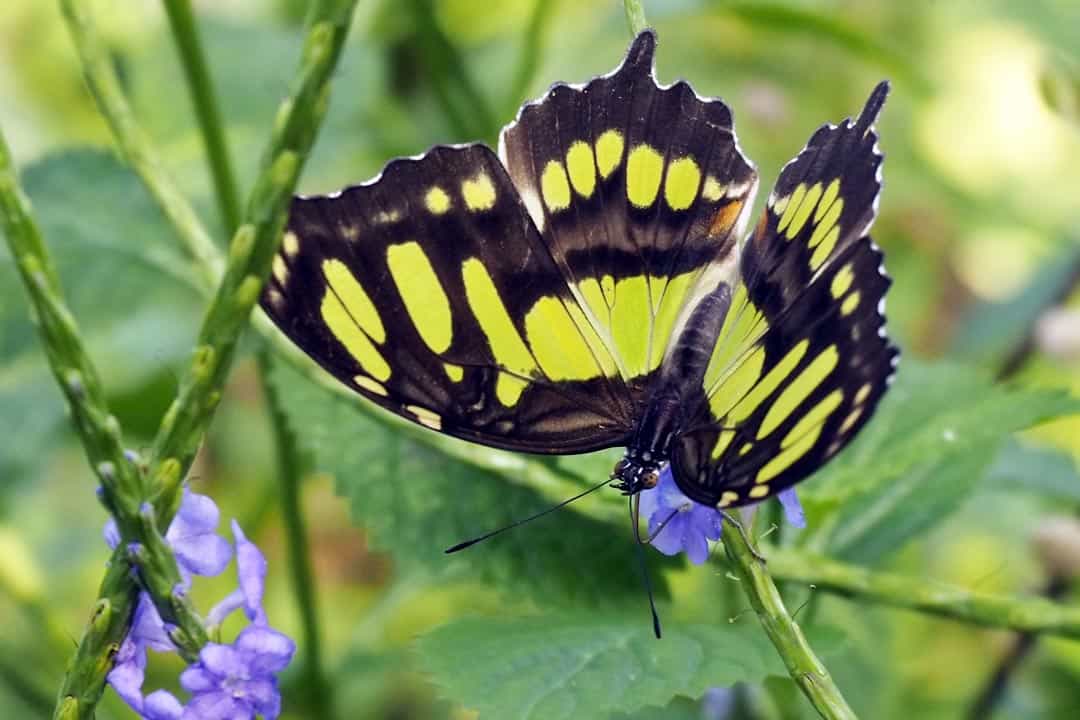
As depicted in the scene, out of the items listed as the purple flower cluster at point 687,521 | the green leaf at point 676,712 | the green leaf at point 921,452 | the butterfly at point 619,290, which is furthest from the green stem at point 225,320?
the green leaf at point 676,712

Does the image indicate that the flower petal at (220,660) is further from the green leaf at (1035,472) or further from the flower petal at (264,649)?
the green leaf at (1035,472)

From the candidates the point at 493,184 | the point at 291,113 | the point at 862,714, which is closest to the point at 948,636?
the point at 862,714

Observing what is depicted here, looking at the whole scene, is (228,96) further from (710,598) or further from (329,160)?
(710,598)

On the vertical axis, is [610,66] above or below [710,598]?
above

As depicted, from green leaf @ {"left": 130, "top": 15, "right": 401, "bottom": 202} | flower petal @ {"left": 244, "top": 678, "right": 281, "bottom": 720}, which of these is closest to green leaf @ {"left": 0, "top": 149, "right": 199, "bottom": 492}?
green leaf @ {"left": 130, "top": 15, "right": 401, "bottom": 202}

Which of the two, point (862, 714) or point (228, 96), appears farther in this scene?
point (228, 96)

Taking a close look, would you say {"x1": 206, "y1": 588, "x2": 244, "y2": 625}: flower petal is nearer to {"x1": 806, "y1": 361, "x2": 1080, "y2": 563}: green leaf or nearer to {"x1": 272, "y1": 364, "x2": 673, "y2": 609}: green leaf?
{"x1": 272, "y1": 364, "x2": 673, "y2": 609}: green leaf

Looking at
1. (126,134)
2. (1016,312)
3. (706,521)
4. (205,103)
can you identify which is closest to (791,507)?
(706,521)
